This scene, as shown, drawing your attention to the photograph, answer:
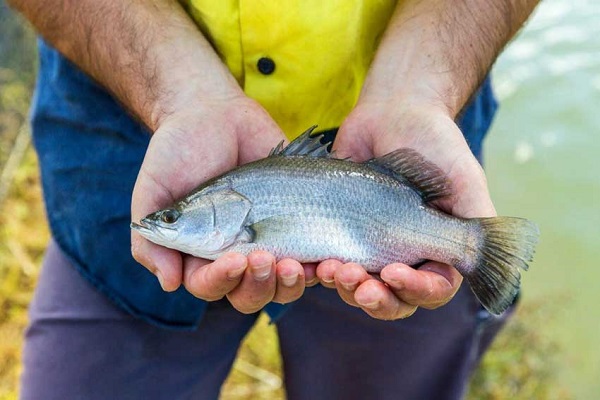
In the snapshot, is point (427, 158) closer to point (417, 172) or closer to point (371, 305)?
point (417, 172)

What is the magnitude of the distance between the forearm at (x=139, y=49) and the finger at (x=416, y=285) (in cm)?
78

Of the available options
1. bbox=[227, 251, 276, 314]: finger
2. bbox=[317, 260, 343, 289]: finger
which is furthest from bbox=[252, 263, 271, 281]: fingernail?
bbox=[317, 260, 343, 289]: finger

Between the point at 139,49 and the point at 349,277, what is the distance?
1094 mm

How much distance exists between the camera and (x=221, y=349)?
2.69m

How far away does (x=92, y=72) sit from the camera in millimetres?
2453

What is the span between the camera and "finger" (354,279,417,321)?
1.84m

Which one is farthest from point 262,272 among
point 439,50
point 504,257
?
point 439,50

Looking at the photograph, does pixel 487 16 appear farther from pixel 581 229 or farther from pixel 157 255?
pixel 581 229

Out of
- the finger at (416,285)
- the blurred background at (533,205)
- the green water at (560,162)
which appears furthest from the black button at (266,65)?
the green water at (560,162)

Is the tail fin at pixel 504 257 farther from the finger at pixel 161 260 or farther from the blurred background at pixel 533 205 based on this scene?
the blurred background at pixel 533 205

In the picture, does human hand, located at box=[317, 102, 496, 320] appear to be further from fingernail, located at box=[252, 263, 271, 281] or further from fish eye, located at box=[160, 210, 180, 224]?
fish eye, located at box=[160, 210, 180, 224]

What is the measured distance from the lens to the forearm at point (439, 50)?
2.30m

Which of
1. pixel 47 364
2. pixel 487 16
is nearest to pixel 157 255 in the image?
pixel 47 364

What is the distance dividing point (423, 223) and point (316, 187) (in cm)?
34
